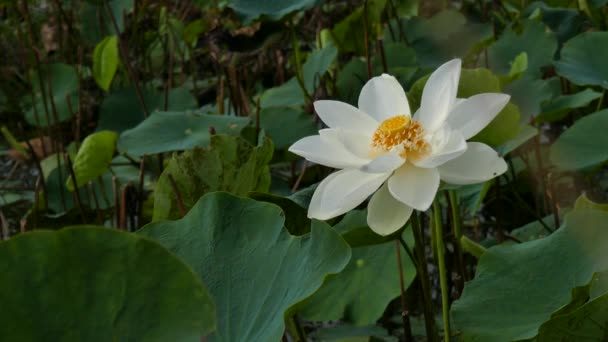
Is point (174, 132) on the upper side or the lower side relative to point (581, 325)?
lower

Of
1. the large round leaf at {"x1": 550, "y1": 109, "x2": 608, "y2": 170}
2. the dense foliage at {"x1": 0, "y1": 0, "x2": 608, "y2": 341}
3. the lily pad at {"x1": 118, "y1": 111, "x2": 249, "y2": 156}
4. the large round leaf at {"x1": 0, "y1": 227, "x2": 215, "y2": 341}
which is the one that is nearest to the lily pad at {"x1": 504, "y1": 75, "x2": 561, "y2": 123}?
the dense foliage at {"x1": 0, "y1": 0, "x2": 608, "y2": 341}

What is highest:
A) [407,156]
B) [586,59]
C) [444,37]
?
[407,156]

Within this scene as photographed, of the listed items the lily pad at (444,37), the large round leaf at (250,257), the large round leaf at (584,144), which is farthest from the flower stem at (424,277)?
the lily pad at (444,37)

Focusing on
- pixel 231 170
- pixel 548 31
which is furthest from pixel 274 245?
pixel 548 31

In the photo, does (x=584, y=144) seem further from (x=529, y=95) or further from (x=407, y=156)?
(x=407, y=156)

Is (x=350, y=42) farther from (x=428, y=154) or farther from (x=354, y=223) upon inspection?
(x=428, y=154)

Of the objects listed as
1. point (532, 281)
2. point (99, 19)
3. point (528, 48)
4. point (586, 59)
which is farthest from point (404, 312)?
point (99, 19)
